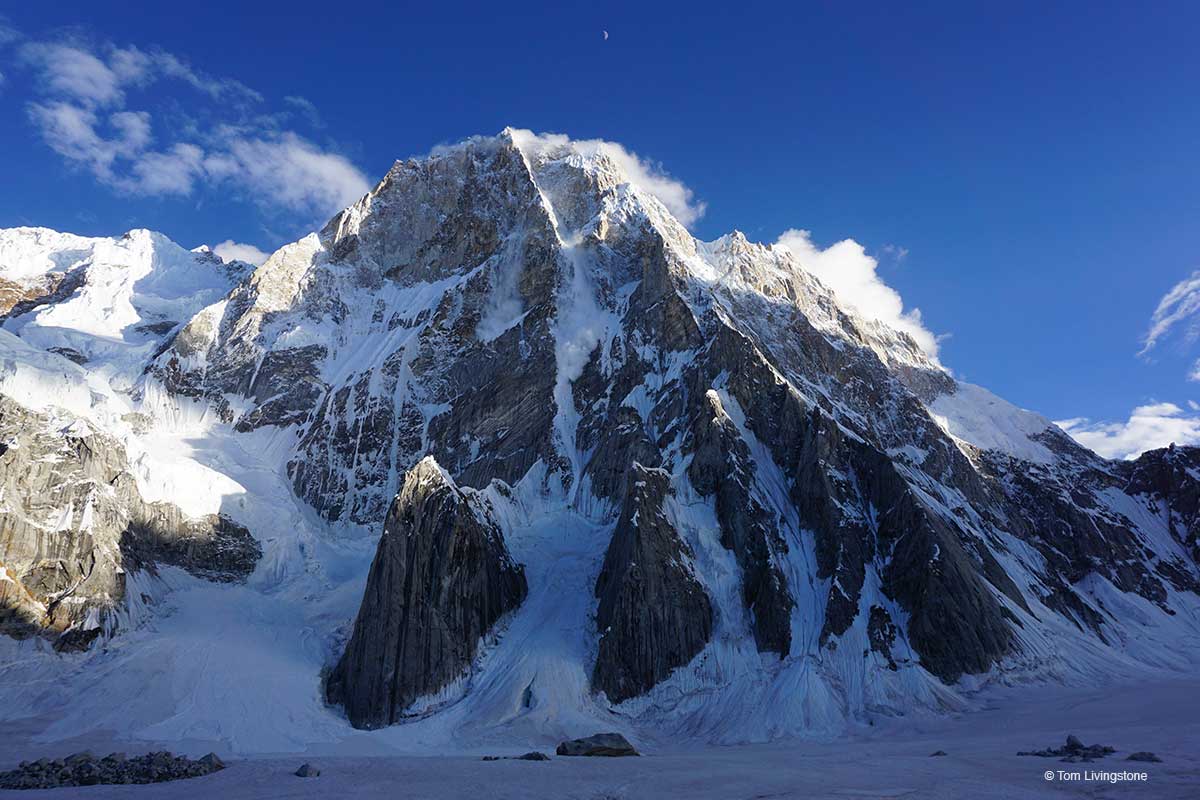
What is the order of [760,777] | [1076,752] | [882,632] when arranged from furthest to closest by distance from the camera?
[882,632]
[1076,752]
[760,777]

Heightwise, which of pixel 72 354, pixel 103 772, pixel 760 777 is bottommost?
pixel 103 772

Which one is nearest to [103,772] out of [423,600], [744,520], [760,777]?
[760,777]

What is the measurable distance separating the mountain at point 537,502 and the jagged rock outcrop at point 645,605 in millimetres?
311

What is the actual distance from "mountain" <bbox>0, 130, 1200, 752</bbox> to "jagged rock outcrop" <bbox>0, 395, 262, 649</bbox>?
352mm

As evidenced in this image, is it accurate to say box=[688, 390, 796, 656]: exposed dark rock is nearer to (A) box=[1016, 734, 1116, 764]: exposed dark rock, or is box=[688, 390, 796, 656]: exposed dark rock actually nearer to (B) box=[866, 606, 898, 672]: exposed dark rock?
(B) box=[866, 606, 898, 672]: exposed dark rock

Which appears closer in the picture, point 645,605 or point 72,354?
point 645,605

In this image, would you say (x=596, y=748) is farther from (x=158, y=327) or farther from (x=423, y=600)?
(x=158, y=327)

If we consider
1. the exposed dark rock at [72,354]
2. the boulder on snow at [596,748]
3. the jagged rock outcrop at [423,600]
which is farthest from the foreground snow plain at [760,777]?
the exposed dark rock at [72,354]

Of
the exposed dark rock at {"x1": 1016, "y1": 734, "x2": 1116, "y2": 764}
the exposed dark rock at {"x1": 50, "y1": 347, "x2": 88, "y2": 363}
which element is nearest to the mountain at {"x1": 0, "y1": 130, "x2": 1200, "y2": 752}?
the exposed dark rock at {"x1": 50, "y1": 347, "x2": 88, "y2": 363}

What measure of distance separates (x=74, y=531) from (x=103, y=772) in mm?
57695

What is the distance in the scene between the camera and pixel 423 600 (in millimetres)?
73438

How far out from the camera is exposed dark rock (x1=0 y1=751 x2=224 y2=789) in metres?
31.0

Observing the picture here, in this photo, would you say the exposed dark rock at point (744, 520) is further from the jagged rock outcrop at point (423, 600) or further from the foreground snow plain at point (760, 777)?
the foreground snow plain at point (760, 777)

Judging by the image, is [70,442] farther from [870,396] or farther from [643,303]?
[870,396]
